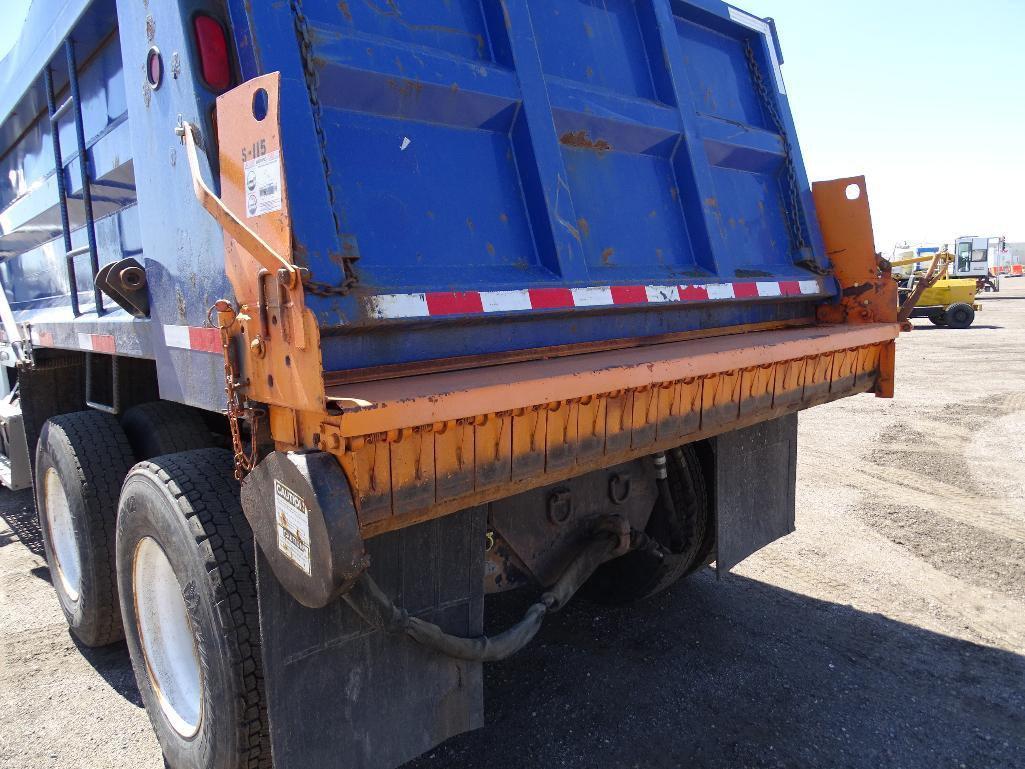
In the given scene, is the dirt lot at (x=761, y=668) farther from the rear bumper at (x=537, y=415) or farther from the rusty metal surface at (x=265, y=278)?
the rusty metal surface at (x=265, y=278)

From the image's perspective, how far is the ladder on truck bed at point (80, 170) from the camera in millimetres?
2893

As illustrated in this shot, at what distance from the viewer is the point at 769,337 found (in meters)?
2.73

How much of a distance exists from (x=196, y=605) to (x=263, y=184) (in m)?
1.18

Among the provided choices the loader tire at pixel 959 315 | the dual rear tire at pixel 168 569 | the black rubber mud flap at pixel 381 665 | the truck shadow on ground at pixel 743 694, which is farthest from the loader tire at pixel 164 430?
the loader tire at pixel 959 315

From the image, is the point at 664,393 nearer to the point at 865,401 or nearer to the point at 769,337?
the point at 769,337

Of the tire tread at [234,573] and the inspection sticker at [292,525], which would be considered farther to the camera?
the tire tread at [234,573]

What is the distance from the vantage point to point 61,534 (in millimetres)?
3561

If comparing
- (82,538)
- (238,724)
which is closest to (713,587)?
(238,724)

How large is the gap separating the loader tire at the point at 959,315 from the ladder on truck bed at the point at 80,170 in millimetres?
22279

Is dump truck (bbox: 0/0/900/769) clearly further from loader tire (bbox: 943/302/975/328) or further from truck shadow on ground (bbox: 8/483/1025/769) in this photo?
loader tire (bbox: 943/302/975/328)

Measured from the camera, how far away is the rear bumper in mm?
1562

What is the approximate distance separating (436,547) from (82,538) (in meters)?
1.90

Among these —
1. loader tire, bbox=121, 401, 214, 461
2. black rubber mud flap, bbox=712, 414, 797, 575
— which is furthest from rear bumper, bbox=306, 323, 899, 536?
loader tire, bbox=121, 401, 214, 461

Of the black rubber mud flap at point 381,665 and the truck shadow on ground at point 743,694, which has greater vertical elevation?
the black rubber mud flap at point 381,665
